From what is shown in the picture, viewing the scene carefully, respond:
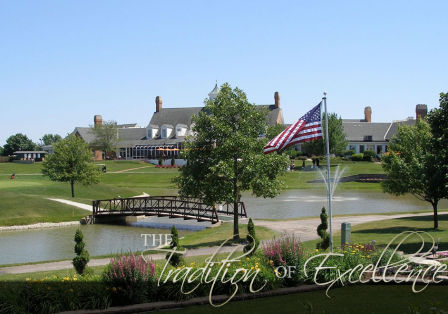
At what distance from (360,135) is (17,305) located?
9704cm

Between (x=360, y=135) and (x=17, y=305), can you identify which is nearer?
(x=17, y=305)

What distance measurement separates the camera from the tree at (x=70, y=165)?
165ft

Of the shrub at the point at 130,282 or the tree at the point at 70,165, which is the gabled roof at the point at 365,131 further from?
the shrub at the point at 130,282

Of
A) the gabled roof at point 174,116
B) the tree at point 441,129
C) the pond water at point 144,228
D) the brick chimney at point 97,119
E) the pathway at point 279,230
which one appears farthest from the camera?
the brick chimney at point 97,119

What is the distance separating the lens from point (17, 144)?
468ft

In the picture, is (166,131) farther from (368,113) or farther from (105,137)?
(368,113)

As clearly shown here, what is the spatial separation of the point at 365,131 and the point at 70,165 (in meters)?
68.0

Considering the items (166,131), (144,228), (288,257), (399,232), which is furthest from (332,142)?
(288,257)

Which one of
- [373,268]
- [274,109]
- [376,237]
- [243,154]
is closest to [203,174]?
[243,154]

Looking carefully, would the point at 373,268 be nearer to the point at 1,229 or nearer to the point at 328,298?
the point at 328,298

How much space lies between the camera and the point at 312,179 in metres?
70.4

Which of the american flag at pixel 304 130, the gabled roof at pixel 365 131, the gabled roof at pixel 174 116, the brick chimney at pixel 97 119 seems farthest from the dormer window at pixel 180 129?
the american flag at pixel 304 130

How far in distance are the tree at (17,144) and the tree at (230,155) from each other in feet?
411

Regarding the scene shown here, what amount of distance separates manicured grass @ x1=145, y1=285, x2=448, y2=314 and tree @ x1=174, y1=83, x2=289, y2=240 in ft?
47.7
